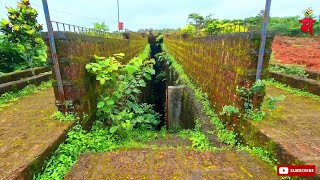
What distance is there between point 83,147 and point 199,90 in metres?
4.12

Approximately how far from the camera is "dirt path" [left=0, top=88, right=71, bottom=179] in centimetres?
233

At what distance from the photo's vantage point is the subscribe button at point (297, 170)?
2.15m

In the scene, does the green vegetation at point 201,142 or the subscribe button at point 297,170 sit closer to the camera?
the subscribe button at point 297,170

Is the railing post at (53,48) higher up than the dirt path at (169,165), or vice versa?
the railing post at (53,48)

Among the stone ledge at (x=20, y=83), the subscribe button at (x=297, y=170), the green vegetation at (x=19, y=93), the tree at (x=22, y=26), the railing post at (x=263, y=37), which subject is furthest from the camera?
the tree at (x=22, y=26)

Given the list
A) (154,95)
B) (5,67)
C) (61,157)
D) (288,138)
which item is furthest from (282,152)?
(154,95)

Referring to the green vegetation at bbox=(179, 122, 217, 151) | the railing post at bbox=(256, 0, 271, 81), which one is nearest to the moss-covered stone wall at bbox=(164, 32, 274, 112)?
the railing post at bbox=(256, 0, 271, 81)

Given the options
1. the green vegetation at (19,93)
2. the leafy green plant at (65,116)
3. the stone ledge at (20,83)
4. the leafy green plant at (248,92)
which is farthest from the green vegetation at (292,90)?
the stone ledge at (20,83)

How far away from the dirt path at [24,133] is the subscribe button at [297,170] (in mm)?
2750

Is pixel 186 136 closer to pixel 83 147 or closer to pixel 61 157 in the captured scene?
pixel 83 147

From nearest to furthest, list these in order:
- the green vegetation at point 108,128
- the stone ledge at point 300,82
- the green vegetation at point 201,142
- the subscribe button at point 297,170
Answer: the subscribe button at point 297,170 < the green vegetation at point 108,128 < the green vegetation at point 201,142 < the stone ledge at point 300,82

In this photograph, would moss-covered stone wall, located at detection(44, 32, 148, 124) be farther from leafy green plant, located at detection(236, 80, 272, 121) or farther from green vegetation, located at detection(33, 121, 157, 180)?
leafy green plant, located at detection(236, 80, 272, 121)

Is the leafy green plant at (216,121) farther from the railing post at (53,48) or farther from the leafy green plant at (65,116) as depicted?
the railing post at (53,48)

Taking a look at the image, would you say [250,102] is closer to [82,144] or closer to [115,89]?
[115,89]
